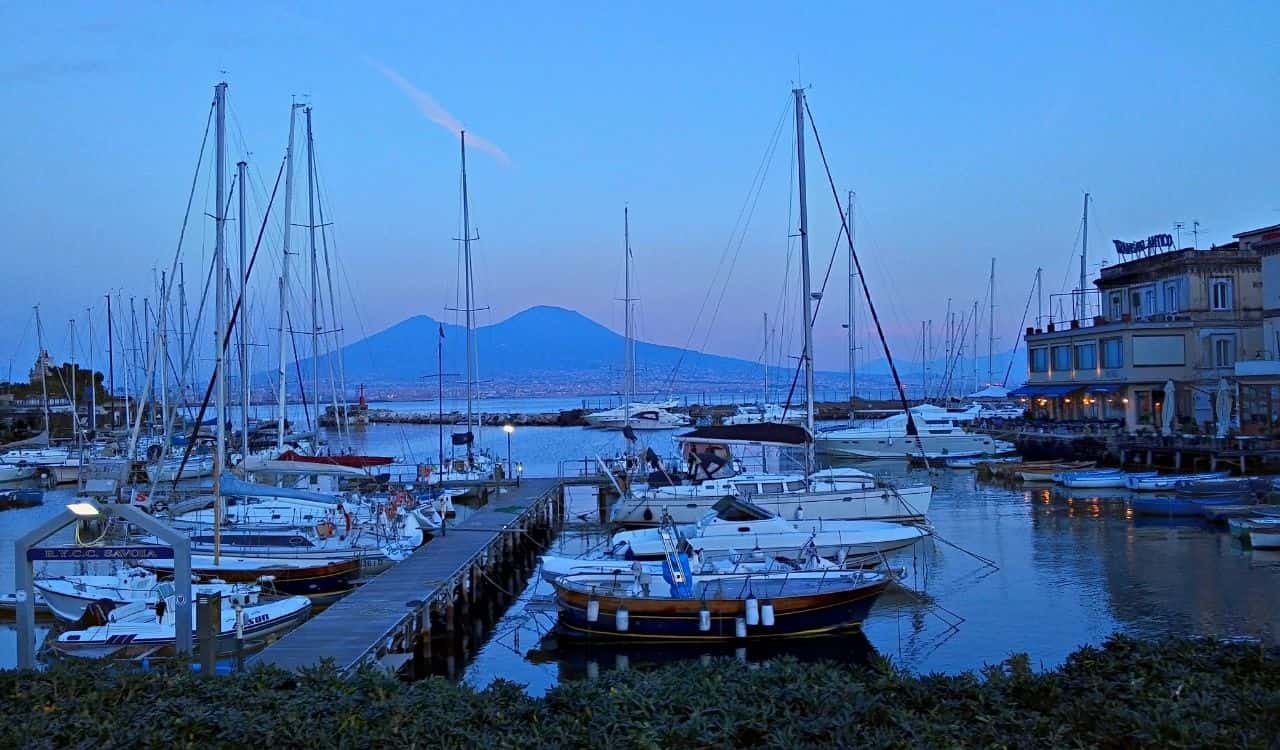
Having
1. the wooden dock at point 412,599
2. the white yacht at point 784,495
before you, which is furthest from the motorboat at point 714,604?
the white yacht at point 784,495

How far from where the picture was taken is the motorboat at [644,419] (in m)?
111

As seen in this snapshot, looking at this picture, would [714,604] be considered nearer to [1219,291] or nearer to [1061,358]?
[1219,291]

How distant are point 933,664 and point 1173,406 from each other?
1413 inches

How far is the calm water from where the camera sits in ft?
65.5

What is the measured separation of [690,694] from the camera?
311 inches

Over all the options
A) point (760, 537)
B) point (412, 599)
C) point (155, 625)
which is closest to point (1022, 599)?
point (760, 537)

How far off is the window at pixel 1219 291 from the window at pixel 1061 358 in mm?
7452

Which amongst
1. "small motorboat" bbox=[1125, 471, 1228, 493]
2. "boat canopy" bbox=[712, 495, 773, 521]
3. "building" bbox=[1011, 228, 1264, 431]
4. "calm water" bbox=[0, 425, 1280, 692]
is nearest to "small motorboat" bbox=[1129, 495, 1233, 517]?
"calm water" bbox=[0, 425, 1280, 692]

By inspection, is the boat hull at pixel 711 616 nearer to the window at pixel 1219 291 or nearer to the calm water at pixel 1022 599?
the calm water at pixel 1022 599

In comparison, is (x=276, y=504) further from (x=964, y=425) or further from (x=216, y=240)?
(x=964, y=425)

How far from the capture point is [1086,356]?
5531cm

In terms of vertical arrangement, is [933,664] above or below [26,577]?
below

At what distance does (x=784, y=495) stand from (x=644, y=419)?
81.7 m

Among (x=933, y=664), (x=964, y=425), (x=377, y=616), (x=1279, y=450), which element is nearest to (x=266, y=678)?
(x=377, y=616)
